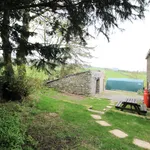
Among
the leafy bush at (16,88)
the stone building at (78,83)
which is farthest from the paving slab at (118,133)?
the stone building at (78,83)

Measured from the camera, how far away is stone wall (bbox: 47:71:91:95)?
1316 cm

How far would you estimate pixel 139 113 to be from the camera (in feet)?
26.5

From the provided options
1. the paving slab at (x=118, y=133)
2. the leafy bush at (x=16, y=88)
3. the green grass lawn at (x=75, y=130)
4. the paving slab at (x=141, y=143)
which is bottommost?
the paving slab at (x=141, y=143)

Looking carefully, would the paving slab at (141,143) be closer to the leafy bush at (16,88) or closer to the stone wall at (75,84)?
the leafy bush at (16,88)

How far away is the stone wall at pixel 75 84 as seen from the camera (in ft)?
43.2

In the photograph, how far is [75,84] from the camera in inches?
536

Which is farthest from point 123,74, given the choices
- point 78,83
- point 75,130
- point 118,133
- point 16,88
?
point 75,130

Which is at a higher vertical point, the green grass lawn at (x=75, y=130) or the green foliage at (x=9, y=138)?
the green foliage at (x=9, y=138)

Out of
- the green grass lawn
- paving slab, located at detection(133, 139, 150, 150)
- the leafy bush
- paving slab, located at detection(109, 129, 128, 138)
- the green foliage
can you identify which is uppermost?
the leafy bush

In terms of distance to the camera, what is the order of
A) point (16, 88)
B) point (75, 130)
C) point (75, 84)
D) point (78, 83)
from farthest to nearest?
point (75, 84) < point (78, 83) < point (16, 88) < point (75, 130)

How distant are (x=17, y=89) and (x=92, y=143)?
4764 mm

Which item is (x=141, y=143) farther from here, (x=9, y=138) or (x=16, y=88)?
(x=16, y=88)

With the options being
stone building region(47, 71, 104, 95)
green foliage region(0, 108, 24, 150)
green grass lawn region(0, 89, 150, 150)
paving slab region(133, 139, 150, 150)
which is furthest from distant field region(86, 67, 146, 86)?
green foliage region(0, 108, 24, 150)

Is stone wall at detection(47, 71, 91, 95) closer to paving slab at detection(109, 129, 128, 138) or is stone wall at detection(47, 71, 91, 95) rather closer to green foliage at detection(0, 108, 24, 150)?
paving slab at detection(109, 129, 128, 138)
